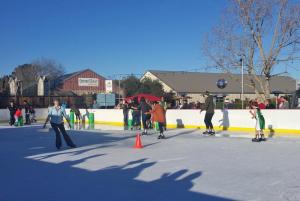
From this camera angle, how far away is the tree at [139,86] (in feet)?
189

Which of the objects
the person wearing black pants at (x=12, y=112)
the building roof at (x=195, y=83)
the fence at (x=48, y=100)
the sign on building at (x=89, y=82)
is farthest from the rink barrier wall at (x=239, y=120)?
the sign on building at (x=89, y=82)

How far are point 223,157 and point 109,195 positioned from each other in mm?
5527

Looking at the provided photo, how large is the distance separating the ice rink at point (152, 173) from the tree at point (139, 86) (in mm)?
42696

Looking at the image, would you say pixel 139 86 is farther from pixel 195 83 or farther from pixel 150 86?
pixel 195 83

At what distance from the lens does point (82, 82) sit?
7288 cm

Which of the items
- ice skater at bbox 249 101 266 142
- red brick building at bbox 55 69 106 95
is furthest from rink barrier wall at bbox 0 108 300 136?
red brick building at bbox 55 69 106 95

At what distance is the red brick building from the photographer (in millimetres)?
70188

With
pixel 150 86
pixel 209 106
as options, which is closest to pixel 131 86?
pixel 150 86

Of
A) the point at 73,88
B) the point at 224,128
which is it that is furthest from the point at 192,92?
the point at 224,128

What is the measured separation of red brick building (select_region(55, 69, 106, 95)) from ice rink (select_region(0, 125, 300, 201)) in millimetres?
55819

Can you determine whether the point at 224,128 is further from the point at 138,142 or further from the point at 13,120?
the point at 13,120

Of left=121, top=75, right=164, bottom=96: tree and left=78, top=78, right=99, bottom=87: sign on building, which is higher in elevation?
left=78, top=78, right=99, bottom=87: sign on building

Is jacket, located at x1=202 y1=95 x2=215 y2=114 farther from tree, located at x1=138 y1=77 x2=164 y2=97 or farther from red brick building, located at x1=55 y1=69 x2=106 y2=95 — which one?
red brick building, located at x1=55 y1=69 x2=106 y2=95

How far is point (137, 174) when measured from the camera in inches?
371
